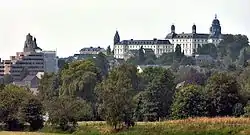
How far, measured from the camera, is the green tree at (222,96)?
76500 mm

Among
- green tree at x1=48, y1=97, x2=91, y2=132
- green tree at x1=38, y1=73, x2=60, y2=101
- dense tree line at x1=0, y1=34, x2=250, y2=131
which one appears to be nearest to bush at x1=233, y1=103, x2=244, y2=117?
dense tree line at x1=0, y1=34, x2=250, y2=131

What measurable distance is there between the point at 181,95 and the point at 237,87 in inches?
261

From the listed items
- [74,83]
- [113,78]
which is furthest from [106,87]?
[74,83]

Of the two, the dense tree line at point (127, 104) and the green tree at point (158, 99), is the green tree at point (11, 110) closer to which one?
the dense tree line at point (127, 104)

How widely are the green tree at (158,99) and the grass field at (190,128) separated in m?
13.8

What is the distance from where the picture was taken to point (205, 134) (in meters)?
59.6

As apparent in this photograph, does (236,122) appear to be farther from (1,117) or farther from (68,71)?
(68,71)

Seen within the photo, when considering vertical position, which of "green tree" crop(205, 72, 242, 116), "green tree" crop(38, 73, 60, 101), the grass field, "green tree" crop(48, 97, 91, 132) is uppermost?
"green tree" crop(38, 73, 60, 101)

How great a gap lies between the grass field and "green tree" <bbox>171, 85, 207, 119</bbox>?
9.18 meters

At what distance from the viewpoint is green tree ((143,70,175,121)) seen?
8269cm

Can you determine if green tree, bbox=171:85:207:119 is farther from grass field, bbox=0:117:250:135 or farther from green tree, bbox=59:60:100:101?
green tree, bbox=59:60:100:101

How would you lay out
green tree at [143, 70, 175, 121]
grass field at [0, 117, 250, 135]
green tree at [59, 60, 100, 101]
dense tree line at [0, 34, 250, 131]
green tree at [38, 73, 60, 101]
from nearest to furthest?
1. grass field at [0, 117, 250, 135]
2. dense tree line at [0, 34, 250, 131]
3. green tree at [143, 70, 175, 121]
4. green tree at [59, 60, 100, 101]
5. green tree at [38, 73, 60, 101]

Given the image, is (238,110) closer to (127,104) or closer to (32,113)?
(127,104)

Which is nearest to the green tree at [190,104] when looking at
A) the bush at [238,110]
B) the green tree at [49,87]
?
the bush at [238,110]
